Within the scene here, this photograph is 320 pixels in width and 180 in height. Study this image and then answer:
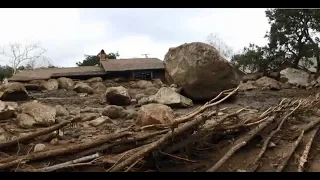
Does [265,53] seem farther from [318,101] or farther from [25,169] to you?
[25,169]

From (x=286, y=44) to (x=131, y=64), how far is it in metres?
10.9

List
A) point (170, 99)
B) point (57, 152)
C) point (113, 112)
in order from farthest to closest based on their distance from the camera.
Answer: point (170, 99) → point (113, 112) → point (57, 152)

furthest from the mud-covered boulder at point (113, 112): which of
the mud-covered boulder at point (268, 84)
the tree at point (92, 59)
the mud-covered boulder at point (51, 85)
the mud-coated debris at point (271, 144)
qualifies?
the tree at point (92, 59)

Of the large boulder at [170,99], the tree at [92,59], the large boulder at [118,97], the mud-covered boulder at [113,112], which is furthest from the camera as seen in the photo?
the tree at [92,59]

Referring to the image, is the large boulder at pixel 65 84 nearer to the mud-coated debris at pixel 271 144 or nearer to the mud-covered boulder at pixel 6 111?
the mud-covered boulder at pixel 6 111

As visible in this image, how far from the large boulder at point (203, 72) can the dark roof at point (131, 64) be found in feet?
44.0

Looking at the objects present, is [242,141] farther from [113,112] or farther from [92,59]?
[92,59]

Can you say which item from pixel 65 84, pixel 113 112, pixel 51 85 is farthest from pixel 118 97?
pixel 51 85

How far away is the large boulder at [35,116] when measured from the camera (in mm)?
6836

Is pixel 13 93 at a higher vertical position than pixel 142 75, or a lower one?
lower

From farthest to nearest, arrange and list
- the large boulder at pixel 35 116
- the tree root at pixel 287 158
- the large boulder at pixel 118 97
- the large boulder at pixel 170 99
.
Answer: the large boulder at pixel 118 97, the large boulder at pixel 170 99, the large boulder at pixel 35 116, the tree root at pixel 287 158

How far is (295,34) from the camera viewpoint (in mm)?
23344

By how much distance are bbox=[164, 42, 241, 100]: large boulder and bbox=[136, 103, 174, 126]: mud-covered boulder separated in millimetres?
4091

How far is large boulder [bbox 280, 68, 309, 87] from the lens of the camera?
63.5ft
